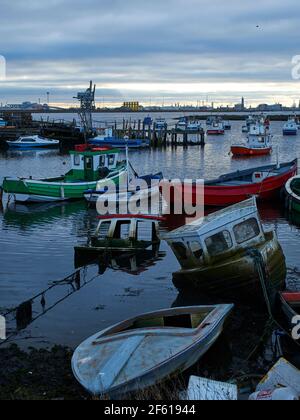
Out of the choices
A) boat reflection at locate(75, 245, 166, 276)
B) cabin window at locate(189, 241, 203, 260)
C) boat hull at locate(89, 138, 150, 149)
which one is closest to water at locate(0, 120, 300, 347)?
boat reflection at locate(75, 245, 166, 276)

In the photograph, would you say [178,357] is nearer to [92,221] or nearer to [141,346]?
[141,346]

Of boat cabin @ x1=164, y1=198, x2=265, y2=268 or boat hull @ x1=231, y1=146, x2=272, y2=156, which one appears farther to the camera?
boat hull @ x1=231, y1=146, x2=272, y2=156

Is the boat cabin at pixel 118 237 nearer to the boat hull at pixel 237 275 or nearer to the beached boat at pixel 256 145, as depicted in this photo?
the boat hull at pixel 237 275

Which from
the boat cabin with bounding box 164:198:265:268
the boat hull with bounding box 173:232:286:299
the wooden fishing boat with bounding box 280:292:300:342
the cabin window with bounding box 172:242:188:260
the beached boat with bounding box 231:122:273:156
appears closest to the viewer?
the wooden fishing boat with bounding box 280:292:300:342

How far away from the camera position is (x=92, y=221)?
2811 cm

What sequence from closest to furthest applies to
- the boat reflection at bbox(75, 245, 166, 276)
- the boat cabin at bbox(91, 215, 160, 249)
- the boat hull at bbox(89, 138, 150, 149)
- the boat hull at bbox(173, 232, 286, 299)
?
the boat hull at bbox(173, 232, 286, 299) < the boat reflection at bbox(75, 245, 166, 276) < the boat cabin at bbox(91, 215, 160, 249) < the boat hull at bbox(89, 138, 150, 149)

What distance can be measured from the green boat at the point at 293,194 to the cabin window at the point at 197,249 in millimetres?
13372

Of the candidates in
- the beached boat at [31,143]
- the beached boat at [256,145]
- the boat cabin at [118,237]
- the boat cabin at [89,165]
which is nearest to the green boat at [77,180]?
the boat cabin at [89,165]

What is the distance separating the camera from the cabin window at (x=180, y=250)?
16.8 meters

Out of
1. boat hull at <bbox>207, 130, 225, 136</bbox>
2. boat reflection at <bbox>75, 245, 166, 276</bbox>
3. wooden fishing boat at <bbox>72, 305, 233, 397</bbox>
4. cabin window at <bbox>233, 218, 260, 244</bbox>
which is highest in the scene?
boat hull at <bbox>207, 130, 225, 136</bbox>

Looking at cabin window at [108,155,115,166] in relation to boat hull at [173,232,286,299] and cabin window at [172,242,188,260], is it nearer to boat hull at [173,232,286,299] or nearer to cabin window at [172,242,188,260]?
cabin window at [172,242,188,260]

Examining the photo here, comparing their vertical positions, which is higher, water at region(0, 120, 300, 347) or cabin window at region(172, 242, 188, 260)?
cabin window at region(172, 242, 188, 260)

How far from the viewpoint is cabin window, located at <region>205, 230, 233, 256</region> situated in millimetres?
16188

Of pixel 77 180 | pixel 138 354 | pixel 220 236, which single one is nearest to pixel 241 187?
pixel 77 180
